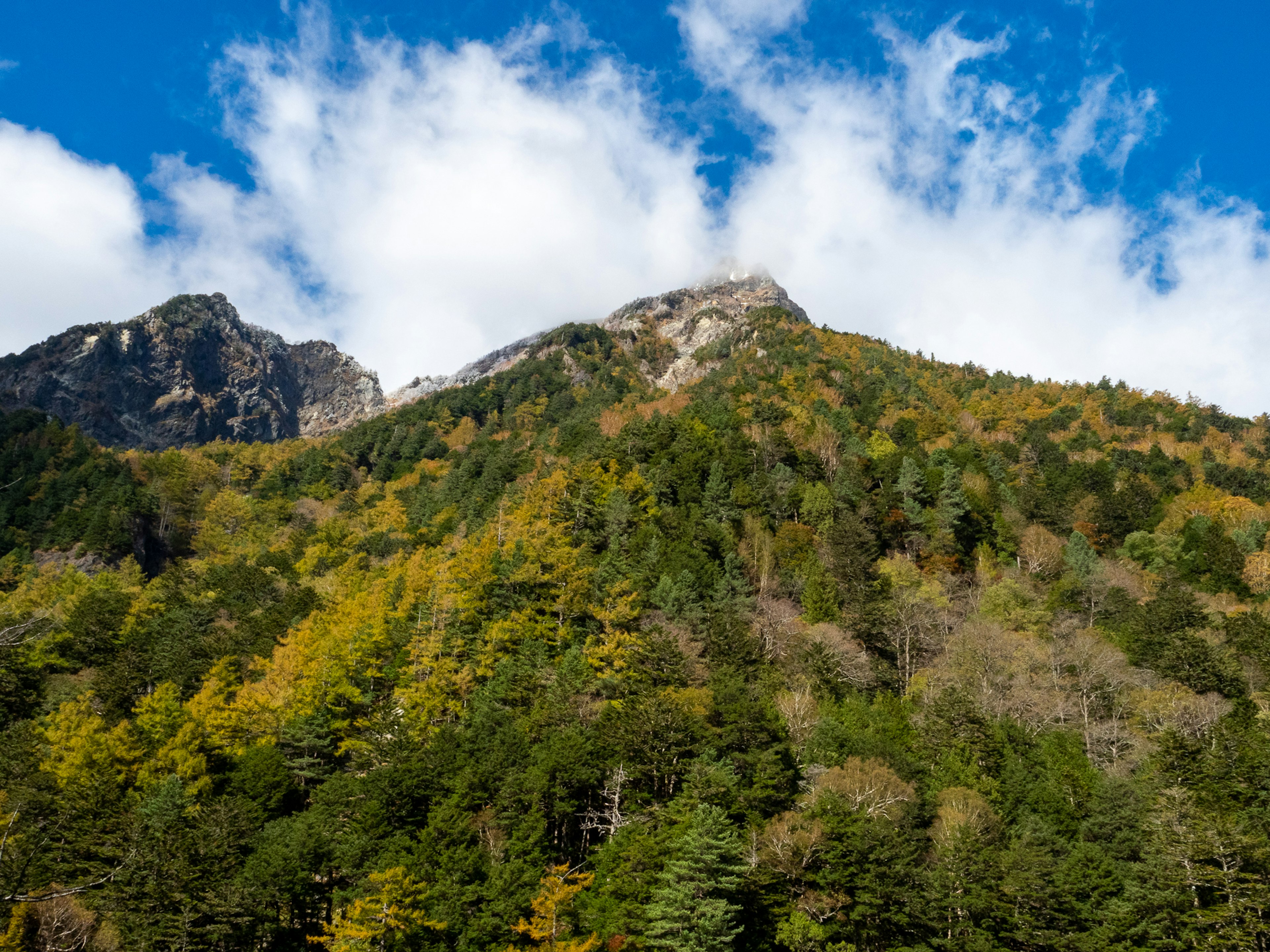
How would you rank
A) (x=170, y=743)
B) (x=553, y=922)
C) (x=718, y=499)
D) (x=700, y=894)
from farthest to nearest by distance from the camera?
(x=718, y=499), (x=170, y=743), (x=553, y=922), (x=700, y=894)

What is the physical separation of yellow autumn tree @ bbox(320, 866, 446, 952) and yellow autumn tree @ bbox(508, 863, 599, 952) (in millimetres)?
3765

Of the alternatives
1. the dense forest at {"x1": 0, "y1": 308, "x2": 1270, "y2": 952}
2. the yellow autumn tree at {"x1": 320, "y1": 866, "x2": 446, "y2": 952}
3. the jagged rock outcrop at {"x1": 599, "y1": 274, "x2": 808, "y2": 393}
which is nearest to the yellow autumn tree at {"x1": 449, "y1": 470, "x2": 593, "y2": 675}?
the dense forest at {"x1": 0, "y1": 308, "x2": 1270, "y2": 952}

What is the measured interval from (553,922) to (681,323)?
158651mm

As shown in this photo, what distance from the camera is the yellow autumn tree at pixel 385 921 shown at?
30.8 metres

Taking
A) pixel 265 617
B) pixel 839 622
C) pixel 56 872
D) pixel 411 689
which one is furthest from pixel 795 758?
pixel 265 617

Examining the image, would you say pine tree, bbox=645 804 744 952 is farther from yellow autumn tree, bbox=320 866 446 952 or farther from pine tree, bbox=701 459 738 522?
pine tree, bbox=701 459 738 522

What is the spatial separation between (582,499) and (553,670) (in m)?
22.2

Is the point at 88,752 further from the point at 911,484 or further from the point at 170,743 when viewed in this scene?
the point at 911,484

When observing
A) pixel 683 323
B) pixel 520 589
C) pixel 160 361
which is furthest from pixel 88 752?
pixel 160 361

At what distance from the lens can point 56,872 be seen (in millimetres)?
36781

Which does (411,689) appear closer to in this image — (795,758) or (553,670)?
(553,670)

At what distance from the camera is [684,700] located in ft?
135

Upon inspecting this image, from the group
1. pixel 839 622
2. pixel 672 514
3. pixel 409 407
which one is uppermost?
pixel 409 407

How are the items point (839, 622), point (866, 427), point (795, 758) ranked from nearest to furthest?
1. point (795, 758)
2. point (839, 622)
3. point (866, 427)
